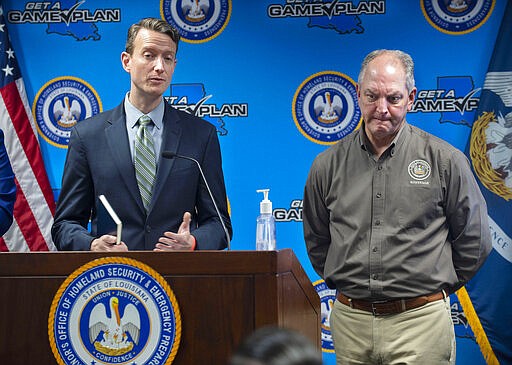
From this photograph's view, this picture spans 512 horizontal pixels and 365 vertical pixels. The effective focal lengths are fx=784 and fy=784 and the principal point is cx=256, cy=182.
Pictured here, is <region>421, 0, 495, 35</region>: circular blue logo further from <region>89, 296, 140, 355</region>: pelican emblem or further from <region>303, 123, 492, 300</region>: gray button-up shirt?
<region>89, 296, 140, 355</region>: pelican emblem

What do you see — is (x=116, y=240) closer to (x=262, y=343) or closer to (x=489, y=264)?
(x=262, y=343)

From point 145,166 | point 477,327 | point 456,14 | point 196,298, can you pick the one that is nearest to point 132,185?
point 145,166

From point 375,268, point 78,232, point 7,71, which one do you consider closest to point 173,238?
point 78,232

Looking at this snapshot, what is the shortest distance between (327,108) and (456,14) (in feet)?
2.87

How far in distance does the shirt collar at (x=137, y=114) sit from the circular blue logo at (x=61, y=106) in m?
1.67

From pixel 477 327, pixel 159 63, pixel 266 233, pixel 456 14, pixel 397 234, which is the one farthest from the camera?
pixel 456 14

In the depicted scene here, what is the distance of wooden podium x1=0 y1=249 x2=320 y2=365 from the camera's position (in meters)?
2.10

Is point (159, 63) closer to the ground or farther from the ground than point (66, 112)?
closer to the ground

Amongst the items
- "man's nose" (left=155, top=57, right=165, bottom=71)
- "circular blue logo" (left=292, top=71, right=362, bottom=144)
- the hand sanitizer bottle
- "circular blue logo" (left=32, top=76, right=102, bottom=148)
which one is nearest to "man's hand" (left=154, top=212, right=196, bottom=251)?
"man's nose" (left=155, top=57, right=165, bottom=71)

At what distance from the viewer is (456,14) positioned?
432 cm

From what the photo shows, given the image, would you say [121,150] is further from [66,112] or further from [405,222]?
[66,112]

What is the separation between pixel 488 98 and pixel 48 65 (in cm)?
252

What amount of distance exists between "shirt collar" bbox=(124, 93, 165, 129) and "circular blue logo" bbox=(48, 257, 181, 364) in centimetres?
94

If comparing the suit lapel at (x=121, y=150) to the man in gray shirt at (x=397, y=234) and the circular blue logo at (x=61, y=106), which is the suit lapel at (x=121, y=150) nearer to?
the man in gray shirt at (x=397, y=234)
